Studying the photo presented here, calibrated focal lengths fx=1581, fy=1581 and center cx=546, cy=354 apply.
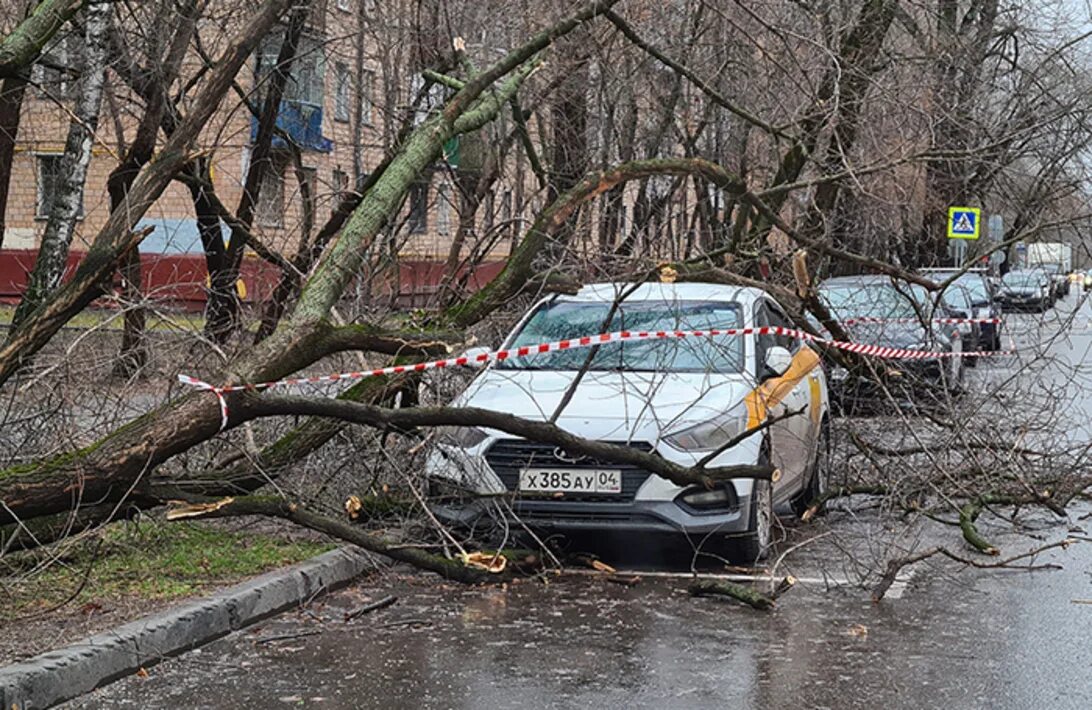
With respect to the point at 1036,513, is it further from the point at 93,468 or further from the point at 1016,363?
the point at 93,468

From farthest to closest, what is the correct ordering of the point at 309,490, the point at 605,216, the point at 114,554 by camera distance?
the point at 605,216, the point at 309,490, the point at 114,554

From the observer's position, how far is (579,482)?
338 inches

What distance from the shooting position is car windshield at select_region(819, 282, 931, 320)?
1213 centimetres

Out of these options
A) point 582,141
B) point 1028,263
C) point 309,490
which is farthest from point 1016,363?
point 582,141

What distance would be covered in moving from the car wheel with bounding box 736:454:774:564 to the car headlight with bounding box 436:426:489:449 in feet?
5.07

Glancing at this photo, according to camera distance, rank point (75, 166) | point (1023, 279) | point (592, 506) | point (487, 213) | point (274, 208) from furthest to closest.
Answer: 1. point (274, 208)
2. point (487, 213)
3. point (75, 166)
4. point (1023, 279)
5. point (592, 506)

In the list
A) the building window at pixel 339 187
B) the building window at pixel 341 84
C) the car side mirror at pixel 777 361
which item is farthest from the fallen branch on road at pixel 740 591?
the building window at pixel 341 84

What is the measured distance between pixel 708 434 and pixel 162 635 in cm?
337

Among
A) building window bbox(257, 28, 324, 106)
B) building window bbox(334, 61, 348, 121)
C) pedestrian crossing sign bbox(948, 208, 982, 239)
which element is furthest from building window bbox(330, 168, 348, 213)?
pedestrian crossing sign bbox(948, 208, 982, 239)

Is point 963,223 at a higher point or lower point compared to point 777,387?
higher

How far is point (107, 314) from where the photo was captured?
28.6 feet

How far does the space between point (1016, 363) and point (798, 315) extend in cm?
158

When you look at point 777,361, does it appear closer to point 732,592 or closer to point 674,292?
point 674,292

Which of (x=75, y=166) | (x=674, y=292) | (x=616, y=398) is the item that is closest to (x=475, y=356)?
(x=616, y=398)
